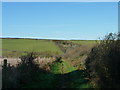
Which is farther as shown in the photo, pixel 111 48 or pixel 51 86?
pixel 51 86

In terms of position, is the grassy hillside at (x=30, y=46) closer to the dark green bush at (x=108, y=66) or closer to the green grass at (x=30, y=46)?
the green grass at (x=30, y=46)

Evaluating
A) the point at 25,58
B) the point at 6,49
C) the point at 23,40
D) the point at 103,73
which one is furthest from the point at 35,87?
the point at 23,40

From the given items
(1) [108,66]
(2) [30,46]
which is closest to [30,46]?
(2) [30,46]

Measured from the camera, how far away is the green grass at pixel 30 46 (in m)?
54.9

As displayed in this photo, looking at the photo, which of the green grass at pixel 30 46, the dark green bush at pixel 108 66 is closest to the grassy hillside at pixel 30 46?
the green grass at pixel 30 46

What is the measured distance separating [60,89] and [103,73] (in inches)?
102

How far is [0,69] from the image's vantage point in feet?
65.0

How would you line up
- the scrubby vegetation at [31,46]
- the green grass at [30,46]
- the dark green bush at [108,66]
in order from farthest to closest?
1. the green grass at [30,46]
2. the scrubby vegetation at [31,46]
3. the dark green bush at [108,66]

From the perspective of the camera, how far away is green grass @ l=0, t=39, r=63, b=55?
180 ft

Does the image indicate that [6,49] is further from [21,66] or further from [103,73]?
[103,73]

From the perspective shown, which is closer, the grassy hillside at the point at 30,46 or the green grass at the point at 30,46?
the grassy hillside at the point at 30,46

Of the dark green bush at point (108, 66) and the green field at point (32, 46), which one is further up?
the green field at point (32, 46)

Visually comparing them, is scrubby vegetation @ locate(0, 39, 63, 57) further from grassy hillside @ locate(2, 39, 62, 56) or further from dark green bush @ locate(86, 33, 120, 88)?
dark green bush @ locate(86, 33, 120, 88)

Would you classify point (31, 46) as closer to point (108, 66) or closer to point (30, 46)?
point (30, 46)
